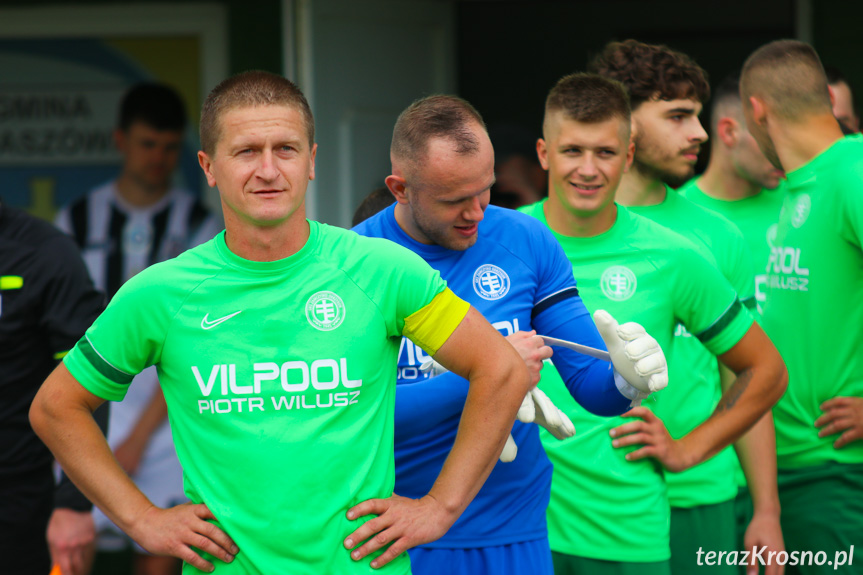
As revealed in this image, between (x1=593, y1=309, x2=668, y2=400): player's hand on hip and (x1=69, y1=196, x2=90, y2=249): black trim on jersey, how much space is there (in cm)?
338

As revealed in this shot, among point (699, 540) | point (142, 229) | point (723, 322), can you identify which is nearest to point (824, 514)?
point (699, 540)

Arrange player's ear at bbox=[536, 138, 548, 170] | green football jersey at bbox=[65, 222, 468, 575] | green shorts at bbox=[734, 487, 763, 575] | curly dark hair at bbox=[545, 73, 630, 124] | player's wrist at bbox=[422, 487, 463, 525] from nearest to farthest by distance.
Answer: green football jersey at bbox=[65, 222, 468, 575] → player's wrist at bbox=[422, 487, 463, 525] → curly dark hair at bbox=[545, 73, 630, 124] → player's ear at bbox=[536, 138, 548, 170] → green shorts at bbox=[734, 487, 763, 575]

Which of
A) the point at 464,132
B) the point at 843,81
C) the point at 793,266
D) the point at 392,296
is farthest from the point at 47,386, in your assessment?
the point at 843,81

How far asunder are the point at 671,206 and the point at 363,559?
75.4 inches

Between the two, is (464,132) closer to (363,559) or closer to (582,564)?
(363,559)

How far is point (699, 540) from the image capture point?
10.9ft

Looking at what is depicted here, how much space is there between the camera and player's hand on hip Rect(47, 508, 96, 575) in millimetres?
3045

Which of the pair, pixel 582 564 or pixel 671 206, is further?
pixel 671 206

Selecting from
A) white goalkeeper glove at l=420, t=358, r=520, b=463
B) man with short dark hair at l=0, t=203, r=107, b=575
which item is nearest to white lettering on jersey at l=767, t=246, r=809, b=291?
white goalkeeper glove at l=420, t=358, r=520, b=463

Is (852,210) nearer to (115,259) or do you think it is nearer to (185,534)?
(185,534)

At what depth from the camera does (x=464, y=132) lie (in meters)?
2.38

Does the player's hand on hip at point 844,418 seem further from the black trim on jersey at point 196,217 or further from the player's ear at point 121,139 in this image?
the player's ear at point 121,139

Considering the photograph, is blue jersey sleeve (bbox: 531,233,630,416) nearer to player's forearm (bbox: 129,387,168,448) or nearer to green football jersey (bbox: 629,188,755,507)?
green football jersey (bbox: 629,188,755,507)

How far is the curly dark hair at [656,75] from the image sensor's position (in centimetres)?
339
